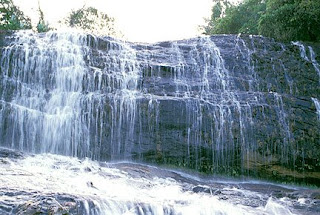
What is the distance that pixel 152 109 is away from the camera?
530 inches

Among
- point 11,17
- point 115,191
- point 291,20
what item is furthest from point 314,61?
point 11,17

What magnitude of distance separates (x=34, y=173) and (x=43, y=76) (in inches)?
248

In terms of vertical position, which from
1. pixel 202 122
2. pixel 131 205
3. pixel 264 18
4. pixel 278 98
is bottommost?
pixel 131 205

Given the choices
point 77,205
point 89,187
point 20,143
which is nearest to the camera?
point 77,205

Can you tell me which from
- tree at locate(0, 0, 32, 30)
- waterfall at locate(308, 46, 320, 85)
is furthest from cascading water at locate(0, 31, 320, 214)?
tree at locate(0, 0, 32, 30)

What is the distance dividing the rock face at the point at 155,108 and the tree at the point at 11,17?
6865 mm

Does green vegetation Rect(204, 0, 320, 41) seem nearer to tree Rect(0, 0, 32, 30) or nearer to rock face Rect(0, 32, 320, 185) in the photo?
rock face Rect(0, 32, 320, 185)

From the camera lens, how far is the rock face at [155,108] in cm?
1289

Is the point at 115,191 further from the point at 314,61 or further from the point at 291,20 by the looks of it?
the point at 291,20

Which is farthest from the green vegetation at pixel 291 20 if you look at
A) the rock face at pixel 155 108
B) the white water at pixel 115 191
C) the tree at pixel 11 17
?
the tree at pixel 11 17

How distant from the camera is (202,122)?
13.6m

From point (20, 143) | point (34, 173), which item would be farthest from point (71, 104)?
point (34, 173)

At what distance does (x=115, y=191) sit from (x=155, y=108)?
570 cm

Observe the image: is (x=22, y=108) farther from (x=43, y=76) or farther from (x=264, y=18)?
(x=264, y=18)
